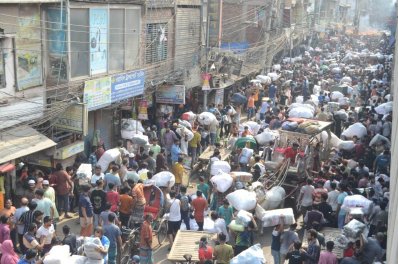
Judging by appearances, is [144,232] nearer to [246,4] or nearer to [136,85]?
Answer: [136,85]

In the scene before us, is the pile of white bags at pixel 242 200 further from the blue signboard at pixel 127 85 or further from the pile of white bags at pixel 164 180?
the blue signboard at pixel 127 85

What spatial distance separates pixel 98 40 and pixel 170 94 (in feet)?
14.9

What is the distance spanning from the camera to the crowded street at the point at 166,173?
9445mm

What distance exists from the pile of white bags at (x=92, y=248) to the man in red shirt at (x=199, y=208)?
301 cm

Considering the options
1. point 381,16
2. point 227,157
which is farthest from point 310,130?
point 381,16

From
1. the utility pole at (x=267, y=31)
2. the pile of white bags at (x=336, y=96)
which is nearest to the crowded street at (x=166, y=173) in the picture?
the pile of white bags at (x=336, y=96)

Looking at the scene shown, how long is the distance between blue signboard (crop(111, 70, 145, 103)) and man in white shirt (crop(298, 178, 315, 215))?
6026 mm

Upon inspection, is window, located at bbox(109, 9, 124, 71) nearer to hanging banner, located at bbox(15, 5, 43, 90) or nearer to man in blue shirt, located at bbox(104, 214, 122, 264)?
hanging banner, located at bbox(15, 5, 43, 90)

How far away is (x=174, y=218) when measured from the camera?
1080cm

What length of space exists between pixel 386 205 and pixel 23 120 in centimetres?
781

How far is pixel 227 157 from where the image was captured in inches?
617

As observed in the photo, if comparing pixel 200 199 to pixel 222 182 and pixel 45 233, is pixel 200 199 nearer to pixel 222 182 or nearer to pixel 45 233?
pixel 222 182

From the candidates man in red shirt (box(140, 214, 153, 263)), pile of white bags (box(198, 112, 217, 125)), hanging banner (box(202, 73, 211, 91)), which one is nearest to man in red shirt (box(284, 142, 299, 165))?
pile of white bags (box(198, 112, 217, 125))

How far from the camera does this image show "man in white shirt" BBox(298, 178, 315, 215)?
12.1 m
